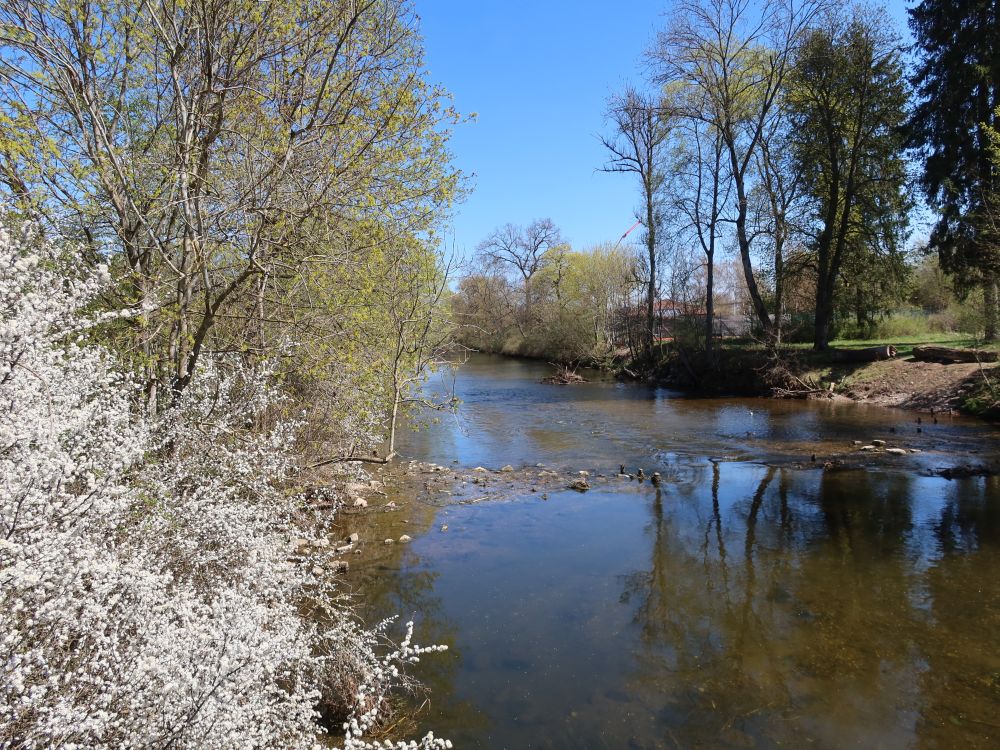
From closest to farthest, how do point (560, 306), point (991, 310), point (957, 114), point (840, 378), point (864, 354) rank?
1. point (991, 310)
2. point (957, 114)
3. point (840, 378)
4. point (864, 354)
5. point (560, 306)

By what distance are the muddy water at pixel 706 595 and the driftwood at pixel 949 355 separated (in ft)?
18.8

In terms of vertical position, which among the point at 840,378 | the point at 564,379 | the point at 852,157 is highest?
the point at 852,157

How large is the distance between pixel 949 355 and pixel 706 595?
17.1 m

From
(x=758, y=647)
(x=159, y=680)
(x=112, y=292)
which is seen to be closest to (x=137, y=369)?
(x=112, y=292)

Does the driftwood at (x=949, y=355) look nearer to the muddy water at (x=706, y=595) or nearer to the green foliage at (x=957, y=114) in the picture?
the green foliage at (x=957, y=114)

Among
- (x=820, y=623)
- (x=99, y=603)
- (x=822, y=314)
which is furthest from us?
(x=822, y=314)

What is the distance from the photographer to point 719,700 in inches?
193

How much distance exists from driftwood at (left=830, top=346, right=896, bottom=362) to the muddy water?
8.64 meters

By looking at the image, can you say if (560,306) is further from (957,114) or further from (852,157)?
(957,114)

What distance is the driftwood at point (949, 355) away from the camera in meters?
17.8

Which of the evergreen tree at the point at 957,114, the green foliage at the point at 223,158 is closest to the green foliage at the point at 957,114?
the evergreen tree at the point at 957,114

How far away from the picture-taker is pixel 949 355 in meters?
19.1

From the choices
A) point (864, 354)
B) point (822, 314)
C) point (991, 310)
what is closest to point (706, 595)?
point (991, 310)

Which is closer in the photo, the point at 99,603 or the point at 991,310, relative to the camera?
the point at 99,603
